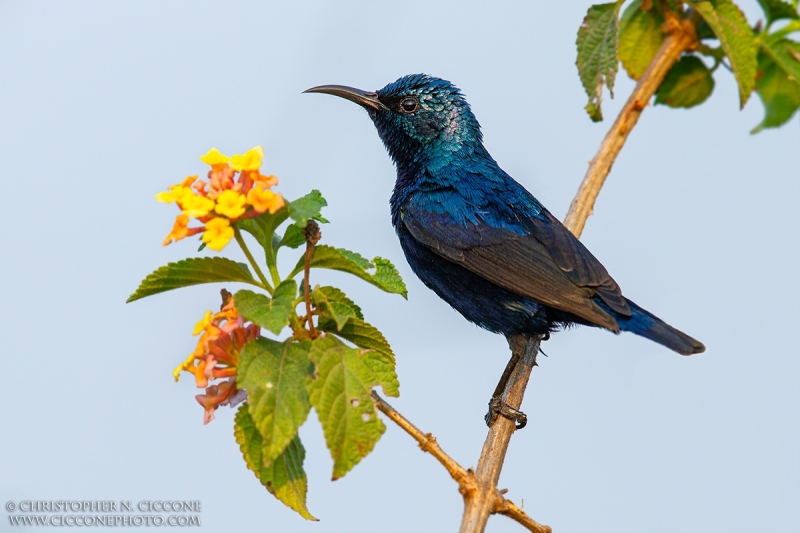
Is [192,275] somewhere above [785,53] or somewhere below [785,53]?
below

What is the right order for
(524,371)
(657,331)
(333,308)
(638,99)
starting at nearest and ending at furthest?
(333,308)
(638,99)
(657,331)
(524,371)

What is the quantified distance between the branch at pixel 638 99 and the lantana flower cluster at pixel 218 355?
5.89 ft

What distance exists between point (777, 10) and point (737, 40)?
0.22 metres

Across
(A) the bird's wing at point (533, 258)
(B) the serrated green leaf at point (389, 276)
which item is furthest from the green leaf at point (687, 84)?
(B) the serrated green leaf at point (389, 276)

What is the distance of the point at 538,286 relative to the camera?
4.18 m

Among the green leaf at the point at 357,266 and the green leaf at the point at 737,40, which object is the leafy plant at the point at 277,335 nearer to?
the green leaf at the point at 357,266

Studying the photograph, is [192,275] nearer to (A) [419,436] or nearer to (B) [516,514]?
(A) [419,436]

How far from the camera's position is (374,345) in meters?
2.48

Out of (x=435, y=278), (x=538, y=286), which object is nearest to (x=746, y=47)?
(x=538, y=286)

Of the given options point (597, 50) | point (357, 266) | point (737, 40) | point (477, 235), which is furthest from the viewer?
point (477, 235)

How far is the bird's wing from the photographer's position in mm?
4094

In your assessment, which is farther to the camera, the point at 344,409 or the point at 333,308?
the point at 333,308

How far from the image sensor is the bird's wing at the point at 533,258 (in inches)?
161

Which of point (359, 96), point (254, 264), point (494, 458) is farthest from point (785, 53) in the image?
point (359, 96)
